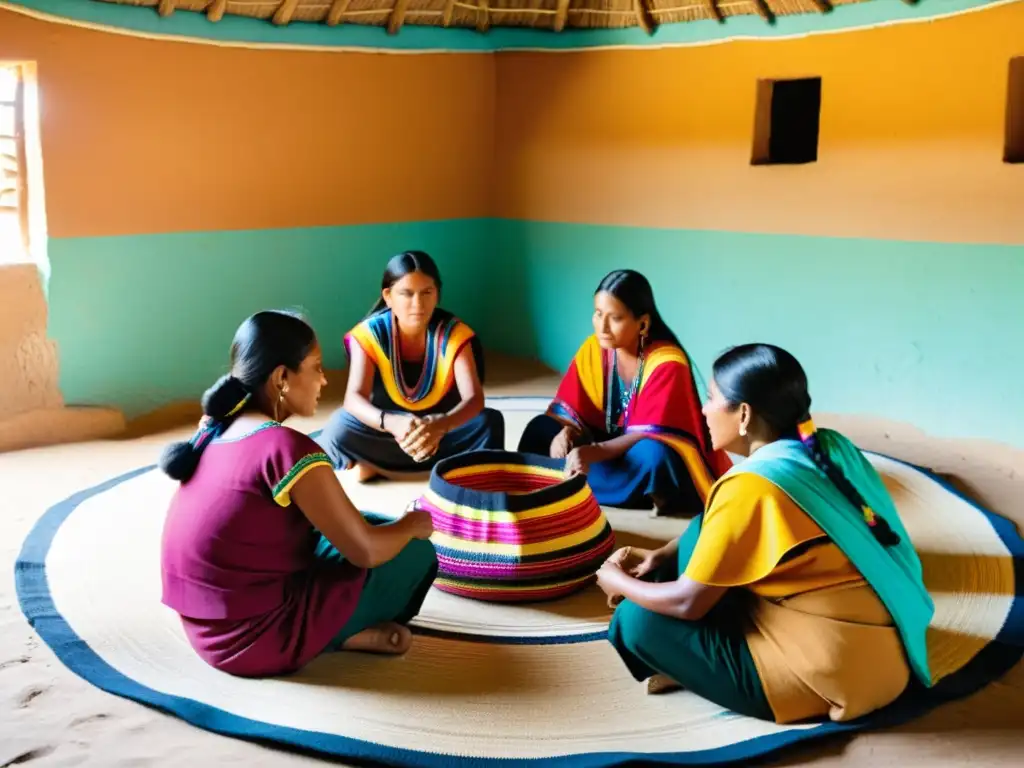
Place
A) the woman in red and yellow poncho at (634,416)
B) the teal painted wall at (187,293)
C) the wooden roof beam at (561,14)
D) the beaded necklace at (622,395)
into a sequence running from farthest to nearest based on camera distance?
1. the wooden roof beam at (561,14)
2. the teal painted wall at (187,293)
3. the beaded necklace at (622,395)
4. the woman in red and yellow poncho at (634,416)

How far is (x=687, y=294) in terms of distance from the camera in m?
6.05

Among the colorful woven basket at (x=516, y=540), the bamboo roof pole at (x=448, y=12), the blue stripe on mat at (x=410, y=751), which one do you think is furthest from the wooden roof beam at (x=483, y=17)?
the blue stripe on mat at (x=410, y=751)

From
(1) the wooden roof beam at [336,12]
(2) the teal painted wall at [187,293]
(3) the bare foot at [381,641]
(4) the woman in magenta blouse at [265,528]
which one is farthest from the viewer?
(1) the wooden roof beam at [336,12]

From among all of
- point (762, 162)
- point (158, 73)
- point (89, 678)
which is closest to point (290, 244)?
point (158, 73)

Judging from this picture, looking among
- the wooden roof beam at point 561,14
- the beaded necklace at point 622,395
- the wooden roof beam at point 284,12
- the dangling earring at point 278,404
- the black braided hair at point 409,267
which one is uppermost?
the wooden roof beam at point 561,14

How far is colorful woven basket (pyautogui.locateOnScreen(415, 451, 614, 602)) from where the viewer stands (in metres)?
3.20

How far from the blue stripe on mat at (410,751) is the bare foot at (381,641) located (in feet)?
0.92

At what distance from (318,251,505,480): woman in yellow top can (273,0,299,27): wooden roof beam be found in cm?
207

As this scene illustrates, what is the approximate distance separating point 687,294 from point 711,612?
12.1ft

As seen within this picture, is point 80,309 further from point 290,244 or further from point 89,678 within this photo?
point 89,678

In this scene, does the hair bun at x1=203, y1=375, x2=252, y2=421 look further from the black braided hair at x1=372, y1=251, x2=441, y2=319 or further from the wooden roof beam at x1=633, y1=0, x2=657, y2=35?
the wooden roof beam at x1=633, y1=0, x2=657, y2=35

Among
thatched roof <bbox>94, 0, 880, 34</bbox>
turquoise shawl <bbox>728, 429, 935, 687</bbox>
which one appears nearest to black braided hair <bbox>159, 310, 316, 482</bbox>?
turquoise shawl <bbox>728, 429, 935, 687</bbox>

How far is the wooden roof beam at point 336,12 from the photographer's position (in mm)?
5882

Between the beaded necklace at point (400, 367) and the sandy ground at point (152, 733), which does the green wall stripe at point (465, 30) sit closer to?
the beaded necklace at point (400, 367)
